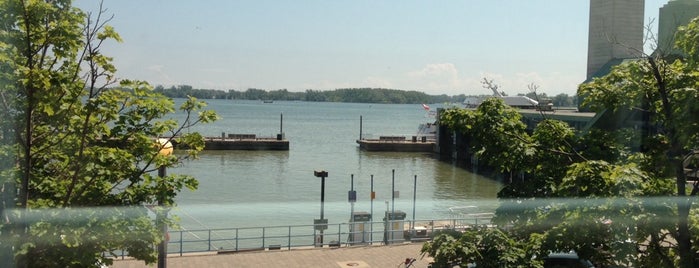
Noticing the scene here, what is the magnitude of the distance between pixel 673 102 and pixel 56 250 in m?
5.52

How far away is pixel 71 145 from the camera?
20.7 feet

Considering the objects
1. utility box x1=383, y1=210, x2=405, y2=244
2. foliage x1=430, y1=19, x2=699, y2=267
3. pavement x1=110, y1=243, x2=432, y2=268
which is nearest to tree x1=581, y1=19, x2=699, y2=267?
foliage x1=430, y1=19, x2=699, y2=267

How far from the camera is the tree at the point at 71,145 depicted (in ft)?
17.8

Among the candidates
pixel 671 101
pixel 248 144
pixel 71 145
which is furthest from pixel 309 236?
pixel 248 144

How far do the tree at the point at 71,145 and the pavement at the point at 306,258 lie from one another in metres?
6.98

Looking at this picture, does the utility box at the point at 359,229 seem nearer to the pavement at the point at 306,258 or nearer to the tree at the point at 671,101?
the pavement at the point at 306,258

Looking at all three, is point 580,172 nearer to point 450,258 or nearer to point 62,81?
point 450,258

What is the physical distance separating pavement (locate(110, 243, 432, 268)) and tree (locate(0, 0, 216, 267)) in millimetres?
6979

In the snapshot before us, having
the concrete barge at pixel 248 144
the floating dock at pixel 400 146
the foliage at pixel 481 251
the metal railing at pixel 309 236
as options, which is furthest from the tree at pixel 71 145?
the floating dock at pixel 400 146

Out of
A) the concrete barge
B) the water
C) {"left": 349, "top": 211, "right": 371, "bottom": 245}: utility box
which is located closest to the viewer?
{"left": 349, "top": 211, "right": 371, "bottom": 245}: utility box

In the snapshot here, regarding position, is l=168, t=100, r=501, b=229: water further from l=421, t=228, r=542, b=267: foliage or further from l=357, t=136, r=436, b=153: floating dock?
l=421, t=228, r=542, b=267: foliage

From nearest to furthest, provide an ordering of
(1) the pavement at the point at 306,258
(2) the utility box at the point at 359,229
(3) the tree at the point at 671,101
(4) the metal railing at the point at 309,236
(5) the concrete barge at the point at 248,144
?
(3) the tree at the point at 671,101, (1) the pavement at the point at 306,258, (4) the metal railing at the point at 309,236, (2) the utility box at the point at 359,229, (5) the concrete barge at the point at 248,144

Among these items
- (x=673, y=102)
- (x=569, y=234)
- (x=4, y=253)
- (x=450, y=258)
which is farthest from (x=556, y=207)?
(x=4, y=253)

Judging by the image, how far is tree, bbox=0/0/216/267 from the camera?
17.8 ft
